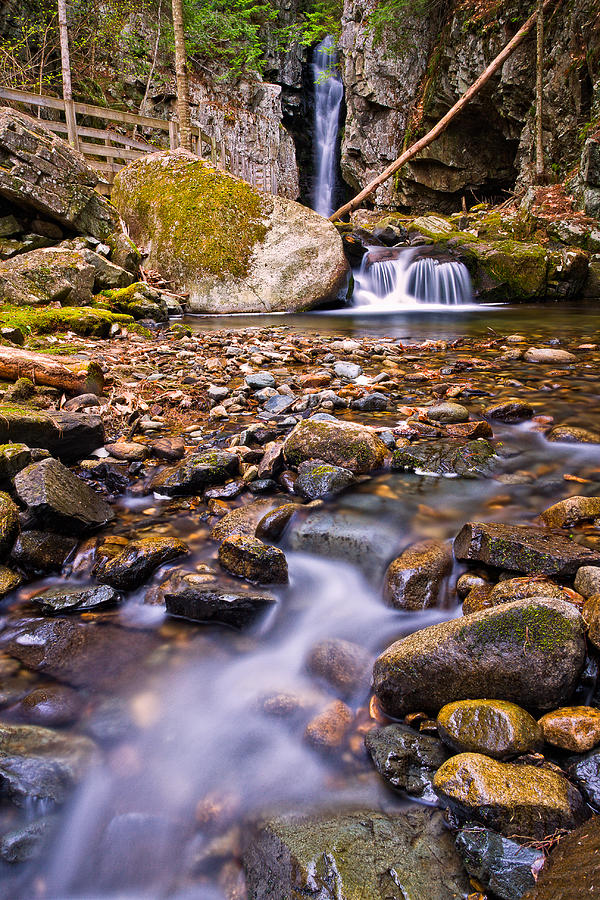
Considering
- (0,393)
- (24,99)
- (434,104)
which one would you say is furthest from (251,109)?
(0,393)

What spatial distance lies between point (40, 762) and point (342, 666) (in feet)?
3.49

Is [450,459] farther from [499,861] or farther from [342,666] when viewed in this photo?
[499,861]

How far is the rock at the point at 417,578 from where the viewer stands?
213 cm

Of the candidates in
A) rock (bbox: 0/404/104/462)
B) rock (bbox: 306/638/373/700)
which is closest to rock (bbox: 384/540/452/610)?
rock (bbox: 306/638/373/700)

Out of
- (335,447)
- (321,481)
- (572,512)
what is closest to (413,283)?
(335,447)

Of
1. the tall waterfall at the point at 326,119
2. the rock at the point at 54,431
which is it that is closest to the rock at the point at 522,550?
the rock at the point at 54,431

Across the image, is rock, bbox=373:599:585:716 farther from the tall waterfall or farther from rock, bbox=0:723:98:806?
the tall waterfall

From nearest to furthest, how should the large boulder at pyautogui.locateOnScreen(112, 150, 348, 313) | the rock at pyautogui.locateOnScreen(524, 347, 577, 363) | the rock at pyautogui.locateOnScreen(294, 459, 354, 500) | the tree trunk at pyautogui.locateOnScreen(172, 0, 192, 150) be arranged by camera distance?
the rock at pyautogui.locateOnScreen(294, 459, 354, 500) → the rock at pyautogui.locateOnScreen(524, 347, 577, 363) → the large boulder at pyautogui.locateOnScreen(112, 150, 348, 313) → the tree trunk at pyautogui.locateOnScreen(172, 0, 192, 150)

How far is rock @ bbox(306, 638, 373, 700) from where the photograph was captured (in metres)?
1.81

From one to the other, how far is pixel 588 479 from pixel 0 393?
408cm

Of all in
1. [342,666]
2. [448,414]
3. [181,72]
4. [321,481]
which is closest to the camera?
[342,666]

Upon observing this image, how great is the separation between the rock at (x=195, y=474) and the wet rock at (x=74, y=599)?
87 cm

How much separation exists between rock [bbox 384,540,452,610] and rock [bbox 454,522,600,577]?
0.11 meters

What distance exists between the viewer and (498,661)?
1.51m
